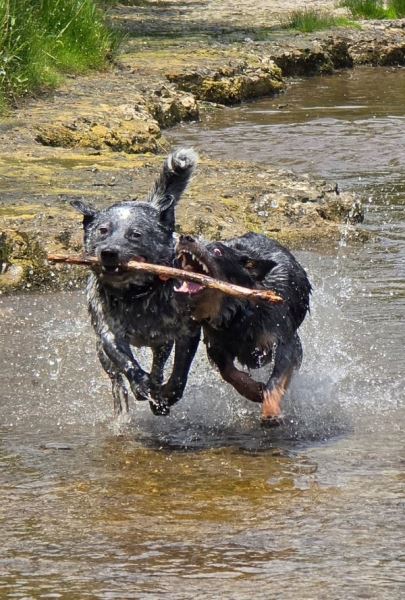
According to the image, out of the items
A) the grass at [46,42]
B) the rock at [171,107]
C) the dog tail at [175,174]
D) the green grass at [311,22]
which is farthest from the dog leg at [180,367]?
the green grass at [311,22]

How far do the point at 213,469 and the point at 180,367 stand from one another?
64 centimetres

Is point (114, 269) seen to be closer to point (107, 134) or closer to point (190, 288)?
point (190, 288)

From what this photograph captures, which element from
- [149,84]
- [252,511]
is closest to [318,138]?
[149,84]

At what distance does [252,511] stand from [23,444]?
1.41m

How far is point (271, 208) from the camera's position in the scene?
9.99 m

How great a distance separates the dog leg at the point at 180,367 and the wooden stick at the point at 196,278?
423 millimetres

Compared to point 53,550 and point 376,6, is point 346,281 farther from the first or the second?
point 376,6

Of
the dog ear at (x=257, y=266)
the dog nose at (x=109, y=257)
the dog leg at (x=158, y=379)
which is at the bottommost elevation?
the dog leg at (x=158, y=379)

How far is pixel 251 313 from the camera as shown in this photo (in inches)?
250

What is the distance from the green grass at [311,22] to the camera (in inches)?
786

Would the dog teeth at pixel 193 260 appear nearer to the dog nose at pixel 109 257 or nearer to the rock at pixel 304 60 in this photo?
the dog nose at pixel 109 257

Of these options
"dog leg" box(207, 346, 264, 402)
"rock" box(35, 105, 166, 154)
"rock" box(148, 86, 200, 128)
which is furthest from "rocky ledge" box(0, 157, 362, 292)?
"rock" box(148, 86, 200, 128)

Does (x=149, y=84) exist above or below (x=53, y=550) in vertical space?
below

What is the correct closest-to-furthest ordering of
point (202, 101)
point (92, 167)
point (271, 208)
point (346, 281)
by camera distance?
point (346, 281) → point (271, 208) → point (92, 167) → point (202, 101)
